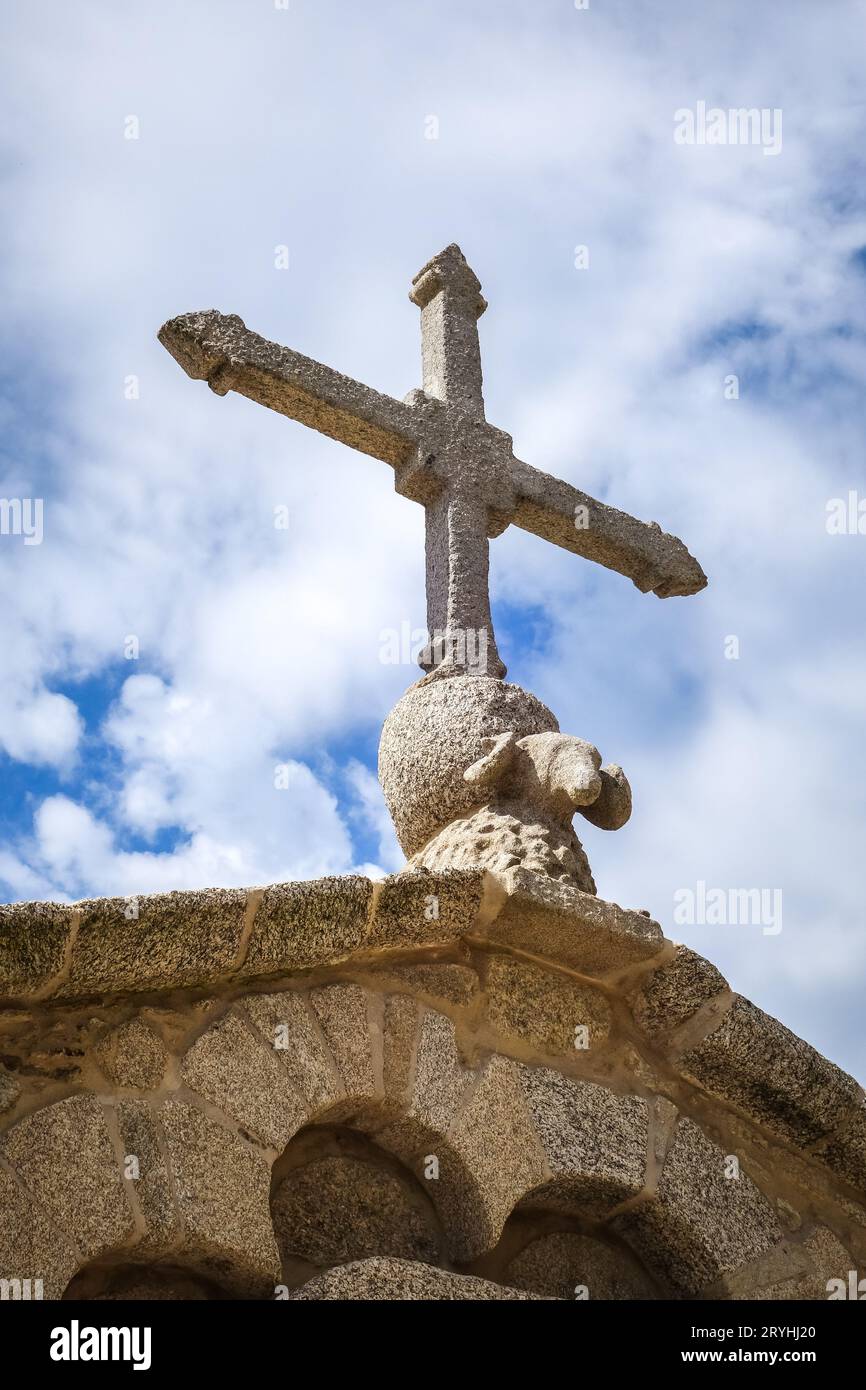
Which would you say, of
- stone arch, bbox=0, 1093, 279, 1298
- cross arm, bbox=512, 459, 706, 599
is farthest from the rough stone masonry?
cross arm, bbox=512, 459, 706, 599

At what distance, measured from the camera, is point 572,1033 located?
15.7 feet

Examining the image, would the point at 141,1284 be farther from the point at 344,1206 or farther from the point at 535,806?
the point at 535,806

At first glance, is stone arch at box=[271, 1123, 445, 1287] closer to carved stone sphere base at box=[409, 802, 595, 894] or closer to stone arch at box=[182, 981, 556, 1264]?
stone arch at box=[182, 981, 556, 1264]

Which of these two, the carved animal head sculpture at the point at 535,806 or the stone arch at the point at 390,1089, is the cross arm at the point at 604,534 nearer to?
the carved animal head sculpture at the point at 535,806

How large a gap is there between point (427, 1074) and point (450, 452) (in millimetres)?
2549

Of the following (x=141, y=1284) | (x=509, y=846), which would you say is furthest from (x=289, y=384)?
(x=141, y=1284)

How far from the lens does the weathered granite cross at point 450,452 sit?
5602mm

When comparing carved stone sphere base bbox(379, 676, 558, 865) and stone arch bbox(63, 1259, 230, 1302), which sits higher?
carved stone sphere base bbox(379, 676, 558, 865)

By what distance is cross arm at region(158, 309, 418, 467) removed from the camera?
5.57m

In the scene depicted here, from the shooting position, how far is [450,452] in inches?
235

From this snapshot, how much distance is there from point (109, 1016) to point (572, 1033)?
1498 mm

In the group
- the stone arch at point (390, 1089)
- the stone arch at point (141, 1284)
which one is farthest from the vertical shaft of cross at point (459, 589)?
the stone arch at point (141, 1284)

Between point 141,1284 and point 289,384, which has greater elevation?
point 289,384
